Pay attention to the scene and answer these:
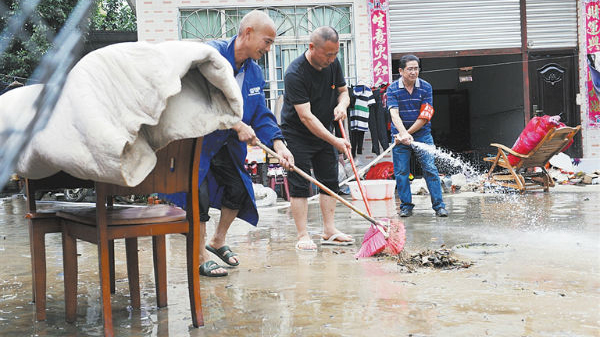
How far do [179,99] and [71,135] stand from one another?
419 millimetres

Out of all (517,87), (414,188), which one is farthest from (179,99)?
(517,87)

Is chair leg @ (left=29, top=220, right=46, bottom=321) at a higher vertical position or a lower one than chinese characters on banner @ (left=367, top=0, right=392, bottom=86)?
lower

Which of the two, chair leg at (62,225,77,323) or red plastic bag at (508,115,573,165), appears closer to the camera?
chair leg at (62,225,77,323)

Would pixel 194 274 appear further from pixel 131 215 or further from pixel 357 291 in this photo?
pixel 357 291

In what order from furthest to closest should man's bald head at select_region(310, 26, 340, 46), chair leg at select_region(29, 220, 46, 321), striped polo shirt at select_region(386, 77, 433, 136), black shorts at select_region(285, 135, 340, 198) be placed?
striped polo shirt at select_region(386, 77, 433, 136) → black shorts at select_region(285, 135, 340, 198) → man's bald head at select_region(310, 26, 340, 46) → chair leg at select_region(29, 220, 46, 321)

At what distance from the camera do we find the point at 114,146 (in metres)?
1.78

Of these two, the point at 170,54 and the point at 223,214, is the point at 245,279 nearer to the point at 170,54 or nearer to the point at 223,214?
the point at 223,214

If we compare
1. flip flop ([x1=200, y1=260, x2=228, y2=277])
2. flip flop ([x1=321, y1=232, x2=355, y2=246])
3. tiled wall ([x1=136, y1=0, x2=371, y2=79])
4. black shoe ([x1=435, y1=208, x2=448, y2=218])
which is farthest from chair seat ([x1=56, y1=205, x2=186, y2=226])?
tiled wall ([x1=136, y1=0, x2=371, y2=79])

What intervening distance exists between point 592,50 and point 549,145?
4.28 m

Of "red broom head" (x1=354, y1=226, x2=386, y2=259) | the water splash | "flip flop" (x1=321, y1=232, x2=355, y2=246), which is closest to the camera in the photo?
"red broom head" (x1=354, y1=226, x2=386, y2=259)

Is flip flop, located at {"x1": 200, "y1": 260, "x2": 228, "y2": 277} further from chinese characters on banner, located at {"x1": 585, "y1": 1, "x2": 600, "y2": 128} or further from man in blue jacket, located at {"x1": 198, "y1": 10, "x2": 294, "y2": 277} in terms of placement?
chinese characters on banner, located at {"x1": 585, "y1": 1, "x2": 600, "y2": 128}

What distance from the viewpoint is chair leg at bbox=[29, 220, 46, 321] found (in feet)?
8.77

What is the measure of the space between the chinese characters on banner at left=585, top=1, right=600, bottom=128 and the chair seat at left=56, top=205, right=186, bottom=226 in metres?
11.0

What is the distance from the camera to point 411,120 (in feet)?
20.1
